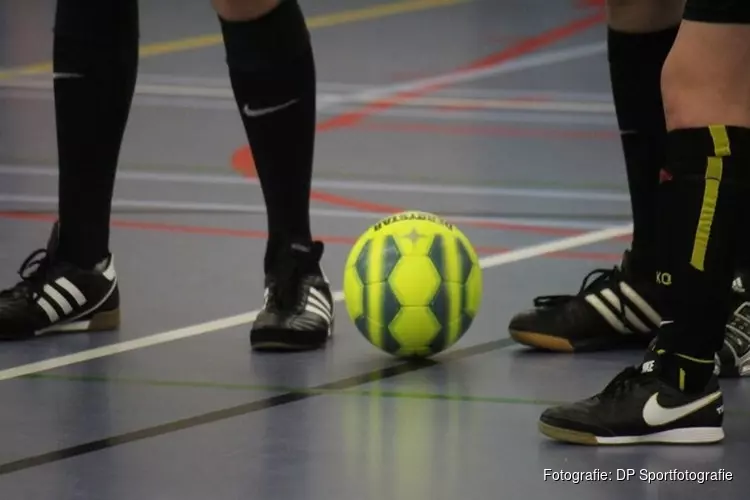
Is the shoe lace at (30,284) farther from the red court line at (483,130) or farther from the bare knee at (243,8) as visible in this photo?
the red court line at (483,130)

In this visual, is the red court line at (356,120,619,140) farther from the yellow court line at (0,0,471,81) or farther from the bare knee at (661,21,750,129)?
the bare knee at (661,21,750,129)

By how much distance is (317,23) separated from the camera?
932 cm

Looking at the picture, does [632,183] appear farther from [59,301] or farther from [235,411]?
[59,301]

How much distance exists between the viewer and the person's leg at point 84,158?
3.27 metres

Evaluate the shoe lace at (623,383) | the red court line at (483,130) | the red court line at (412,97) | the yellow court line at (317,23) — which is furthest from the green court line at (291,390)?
the yellow court line at (317,23)

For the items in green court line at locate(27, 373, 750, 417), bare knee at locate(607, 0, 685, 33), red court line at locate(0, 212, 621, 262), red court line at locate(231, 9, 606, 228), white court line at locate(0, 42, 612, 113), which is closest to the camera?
green court line at locate(27, 373, 750, 417)

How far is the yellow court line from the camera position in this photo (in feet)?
24.3

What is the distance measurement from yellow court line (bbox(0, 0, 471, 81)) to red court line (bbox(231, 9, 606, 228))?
3.27ft

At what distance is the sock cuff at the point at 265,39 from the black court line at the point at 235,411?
0.61 metres

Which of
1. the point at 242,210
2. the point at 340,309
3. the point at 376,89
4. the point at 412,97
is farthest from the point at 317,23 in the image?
the point at 340,309

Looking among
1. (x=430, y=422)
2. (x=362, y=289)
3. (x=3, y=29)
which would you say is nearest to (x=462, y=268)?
(x=362, y=289)

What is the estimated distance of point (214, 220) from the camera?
4.45m

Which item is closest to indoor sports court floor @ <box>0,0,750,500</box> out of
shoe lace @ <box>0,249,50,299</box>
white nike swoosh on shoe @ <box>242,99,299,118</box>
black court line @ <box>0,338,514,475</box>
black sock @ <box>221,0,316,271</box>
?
black court line @ <box>0,338,514,475</box>

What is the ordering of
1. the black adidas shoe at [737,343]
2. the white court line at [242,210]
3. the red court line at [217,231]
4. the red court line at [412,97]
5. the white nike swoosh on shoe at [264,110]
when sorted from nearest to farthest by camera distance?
the black adidas shoe at [737,343], the white nike swoosh on shoe at [264,110], the red court line at [217,231], the white court line at [242,210], the red court line at [412,97]
